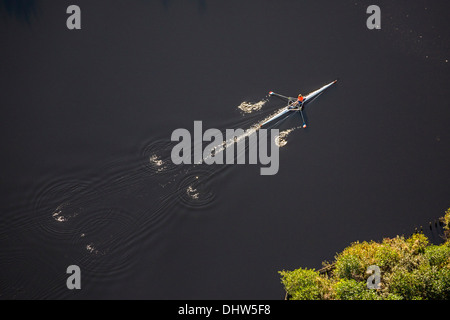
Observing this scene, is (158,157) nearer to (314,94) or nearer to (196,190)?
(196,190)

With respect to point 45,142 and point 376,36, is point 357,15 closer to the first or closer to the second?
point 376,36

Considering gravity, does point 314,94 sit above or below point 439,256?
above

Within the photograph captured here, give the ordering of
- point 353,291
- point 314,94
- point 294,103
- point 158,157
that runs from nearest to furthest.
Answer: point 353,291
point 158,157
point 294,103
point 314,94

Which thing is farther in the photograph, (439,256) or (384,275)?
(439,256)

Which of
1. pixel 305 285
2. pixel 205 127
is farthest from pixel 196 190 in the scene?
pixel 305 285

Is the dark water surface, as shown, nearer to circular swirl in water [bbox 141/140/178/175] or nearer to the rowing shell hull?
circular swirl in water [bbox 141/140/178/175]

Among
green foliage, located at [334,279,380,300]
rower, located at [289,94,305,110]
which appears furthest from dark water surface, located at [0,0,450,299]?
green foliage, located at [334,279,380,300]
